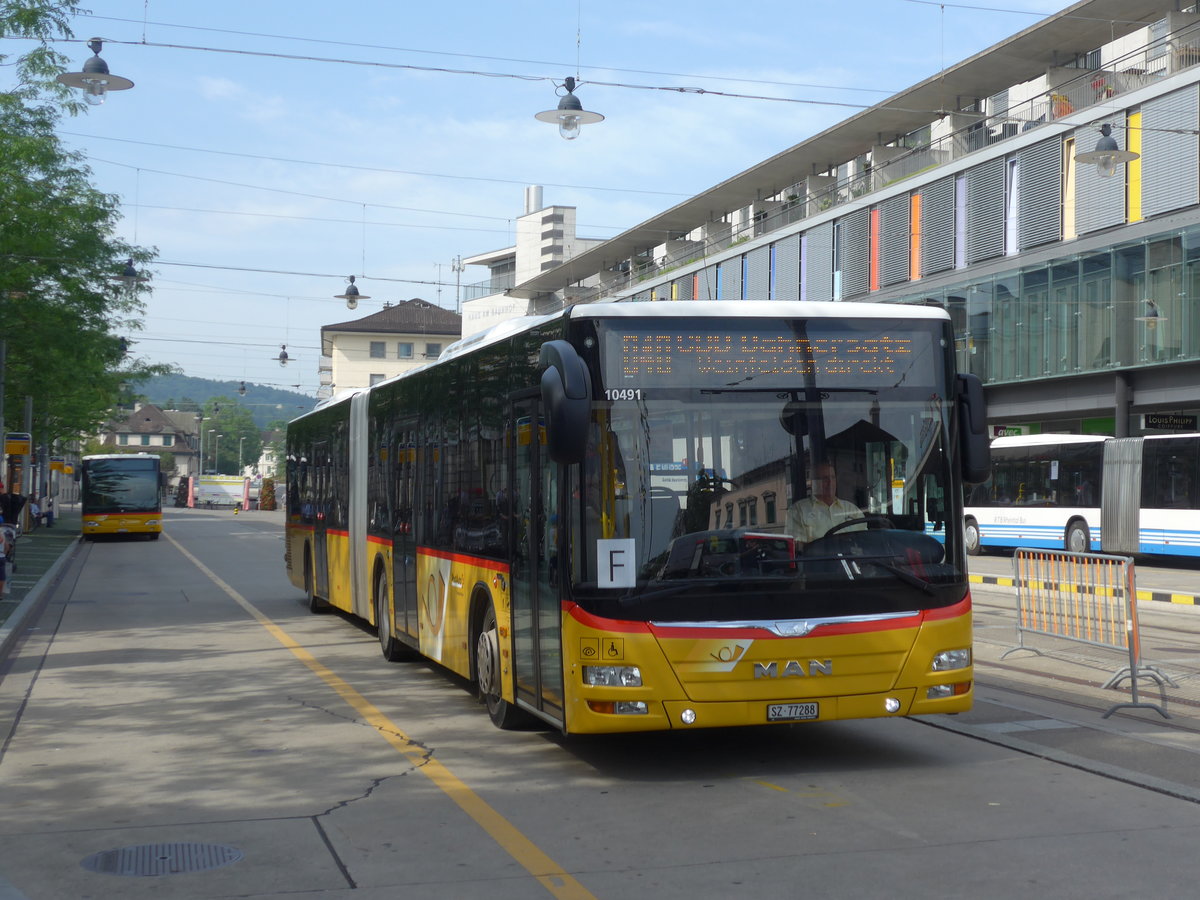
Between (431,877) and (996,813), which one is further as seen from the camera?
(996,813)

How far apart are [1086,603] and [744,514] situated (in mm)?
5404

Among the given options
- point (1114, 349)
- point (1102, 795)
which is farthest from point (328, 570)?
point (1114, 349)

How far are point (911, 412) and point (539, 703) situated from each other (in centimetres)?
276

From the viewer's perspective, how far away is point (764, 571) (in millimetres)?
7773

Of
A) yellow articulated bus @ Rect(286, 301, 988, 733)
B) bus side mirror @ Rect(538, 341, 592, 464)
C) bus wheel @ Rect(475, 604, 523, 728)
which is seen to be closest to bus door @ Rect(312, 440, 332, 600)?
bus wheel @ Rect(475, 604, 523, 728)

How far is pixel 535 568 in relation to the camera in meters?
8.44

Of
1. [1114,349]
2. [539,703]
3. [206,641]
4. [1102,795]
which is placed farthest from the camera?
[1114,349]

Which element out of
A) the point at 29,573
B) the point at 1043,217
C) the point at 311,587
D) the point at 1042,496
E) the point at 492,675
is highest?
the point at 1043,217

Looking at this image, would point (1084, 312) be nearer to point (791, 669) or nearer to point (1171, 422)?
point (1171, 422)

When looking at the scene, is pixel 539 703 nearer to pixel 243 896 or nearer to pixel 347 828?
pixel 347 828

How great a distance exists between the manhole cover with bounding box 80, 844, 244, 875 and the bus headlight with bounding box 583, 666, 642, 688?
2.11 m

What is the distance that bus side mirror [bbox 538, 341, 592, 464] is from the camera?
7410 mm

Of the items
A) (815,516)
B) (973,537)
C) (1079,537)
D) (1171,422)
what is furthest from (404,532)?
(973,537)

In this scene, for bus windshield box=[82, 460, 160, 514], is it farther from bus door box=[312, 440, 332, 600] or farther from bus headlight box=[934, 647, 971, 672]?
bus headlight box=[934, 647, 971, 672]
